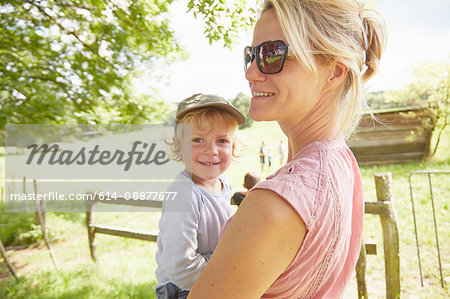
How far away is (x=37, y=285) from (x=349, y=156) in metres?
5.71

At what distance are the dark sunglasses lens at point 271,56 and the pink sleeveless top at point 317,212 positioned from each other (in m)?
0.25

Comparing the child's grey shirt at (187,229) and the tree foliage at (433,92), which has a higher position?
the tree foliage at (433,92)

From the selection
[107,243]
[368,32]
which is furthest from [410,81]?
[368,32]

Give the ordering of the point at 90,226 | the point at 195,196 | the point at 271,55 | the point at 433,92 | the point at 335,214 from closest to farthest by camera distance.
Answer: the point at 335,214, the point at 271,55, the point at 195,196, the point at 90,226, the point at 433,92

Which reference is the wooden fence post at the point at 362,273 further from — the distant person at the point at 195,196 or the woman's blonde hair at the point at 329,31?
the woman's blonde hair at the point at 329,31

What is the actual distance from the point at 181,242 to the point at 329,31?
37.5 inches

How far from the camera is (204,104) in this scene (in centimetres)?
158

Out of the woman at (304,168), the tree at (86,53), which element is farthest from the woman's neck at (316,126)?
the tree at (86,53)

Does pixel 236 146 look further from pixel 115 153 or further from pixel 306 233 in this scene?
pixel 115 153

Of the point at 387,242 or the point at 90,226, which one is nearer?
the point at 387,242

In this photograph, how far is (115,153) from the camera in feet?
16.3

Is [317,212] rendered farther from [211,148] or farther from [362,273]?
[362,273]

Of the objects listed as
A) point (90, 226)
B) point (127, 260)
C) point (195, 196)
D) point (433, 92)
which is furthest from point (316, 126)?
point (433, 92)

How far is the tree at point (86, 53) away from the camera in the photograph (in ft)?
12.8
